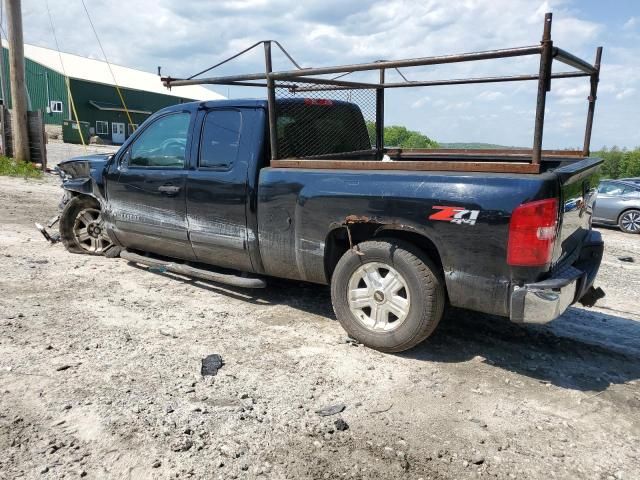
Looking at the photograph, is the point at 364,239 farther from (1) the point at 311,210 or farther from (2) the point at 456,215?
(2) the point at 456,215

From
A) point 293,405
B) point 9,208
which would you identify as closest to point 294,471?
point 293,405

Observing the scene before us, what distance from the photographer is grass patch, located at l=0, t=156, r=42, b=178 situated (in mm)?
14273

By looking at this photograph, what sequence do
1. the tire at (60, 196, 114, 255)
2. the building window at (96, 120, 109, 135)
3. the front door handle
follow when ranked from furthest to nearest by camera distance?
the building window at (96, 120, 109, 135) → the tire at (60, 196, 114, 255) → the front door handle

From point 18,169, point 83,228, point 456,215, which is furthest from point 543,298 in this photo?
point 18,169

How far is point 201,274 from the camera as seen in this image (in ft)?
17.1

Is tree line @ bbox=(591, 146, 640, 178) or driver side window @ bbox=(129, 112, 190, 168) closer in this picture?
driver side window @ bbox=(129, 112, 190, 168)

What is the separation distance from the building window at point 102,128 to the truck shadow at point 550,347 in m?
39.6

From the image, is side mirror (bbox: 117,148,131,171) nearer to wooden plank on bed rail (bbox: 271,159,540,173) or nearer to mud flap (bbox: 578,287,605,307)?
wooden plank on bed rail (bbox: 271,159,540,173)

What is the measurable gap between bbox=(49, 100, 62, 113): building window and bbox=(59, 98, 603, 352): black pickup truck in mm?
36117

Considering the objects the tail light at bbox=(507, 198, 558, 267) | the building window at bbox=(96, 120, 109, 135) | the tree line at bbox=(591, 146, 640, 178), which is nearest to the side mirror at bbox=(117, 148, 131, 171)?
the tail light at bbox=(507, 198, 558, 267)

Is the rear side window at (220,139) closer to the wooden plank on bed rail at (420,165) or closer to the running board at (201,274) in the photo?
the wooden plank on bed rail at (420,165)

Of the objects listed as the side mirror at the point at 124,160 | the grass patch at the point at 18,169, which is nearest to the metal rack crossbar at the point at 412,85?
the side mirror at the point at 124,160

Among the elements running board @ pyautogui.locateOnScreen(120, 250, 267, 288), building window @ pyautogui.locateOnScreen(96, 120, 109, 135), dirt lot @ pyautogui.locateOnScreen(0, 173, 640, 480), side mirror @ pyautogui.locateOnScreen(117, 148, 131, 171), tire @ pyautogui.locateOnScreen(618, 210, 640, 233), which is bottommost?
tire @ pyautogui.locateOnScreen(618, 210, 640, 233)

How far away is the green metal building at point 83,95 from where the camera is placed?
121 ft
